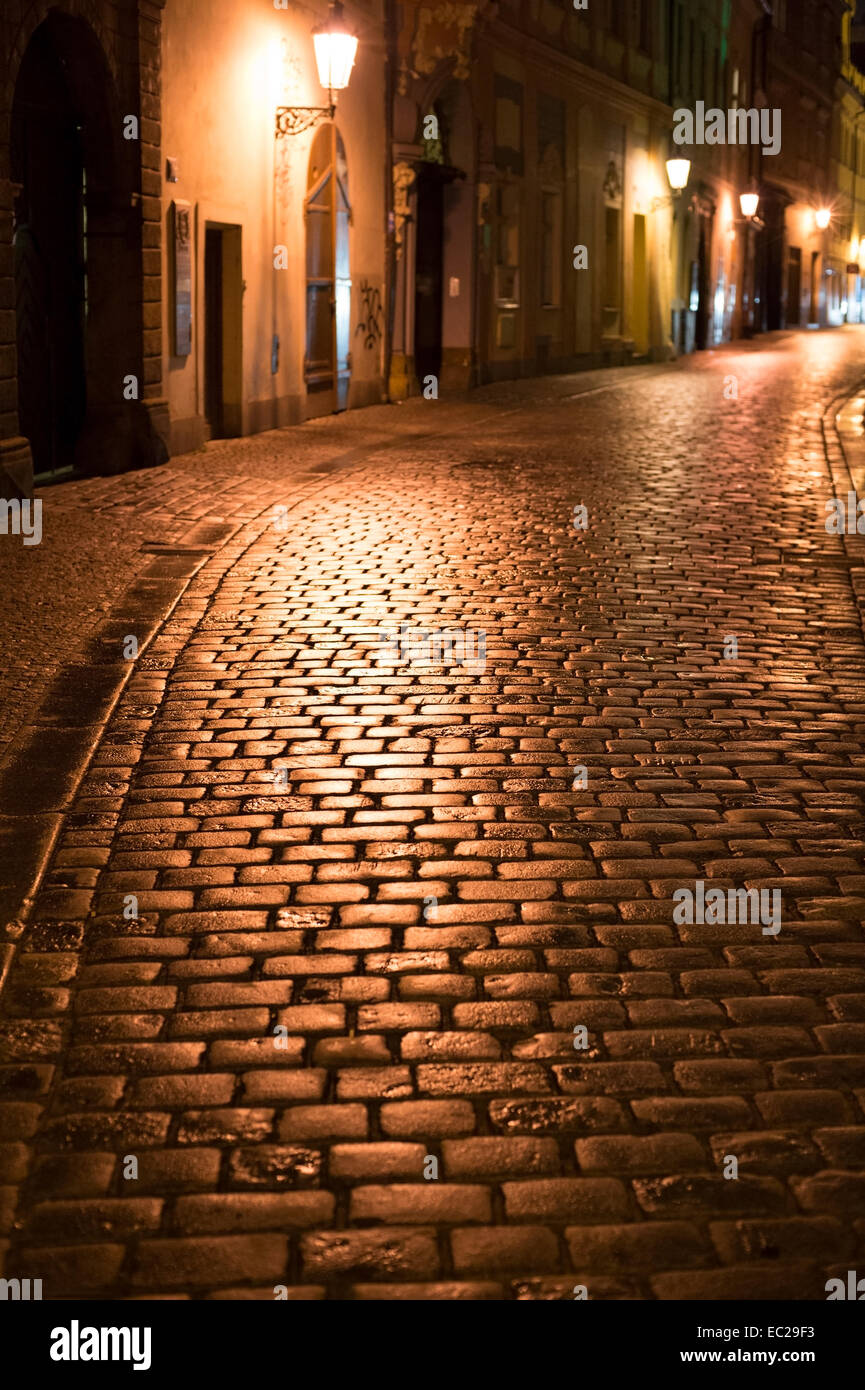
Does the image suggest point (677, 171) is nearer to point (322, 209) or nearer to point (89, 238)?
point (322, 209)

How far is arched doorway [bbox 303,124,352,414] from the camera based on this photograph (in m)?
20.0

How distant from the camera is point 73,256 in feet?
48.4

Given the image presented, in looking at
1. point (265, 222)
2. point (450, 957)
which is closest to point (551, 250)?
point (265, 222)

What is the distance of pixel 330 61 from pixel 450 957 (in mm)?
15404

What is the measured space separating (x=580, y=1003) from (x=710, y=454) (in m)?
13.1

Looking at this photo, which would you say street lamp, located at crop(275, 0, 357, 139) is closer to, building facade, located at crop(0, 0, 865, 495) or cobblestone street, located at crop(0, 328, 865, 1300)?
building facade, located at crop(0, 0, 865, 495)

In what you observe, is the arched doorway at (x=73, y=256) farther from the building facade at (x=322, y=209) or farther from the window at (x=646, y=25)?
the window at (x=646, y=25)

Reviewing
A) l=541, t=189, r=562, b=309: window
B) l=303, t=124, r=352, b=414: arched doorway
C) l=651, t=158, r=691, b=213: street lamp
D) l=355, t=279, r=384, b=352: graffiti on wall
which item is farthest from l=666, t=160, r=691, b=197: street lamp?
l=303, t=124, r=352, b=414: arched doorway

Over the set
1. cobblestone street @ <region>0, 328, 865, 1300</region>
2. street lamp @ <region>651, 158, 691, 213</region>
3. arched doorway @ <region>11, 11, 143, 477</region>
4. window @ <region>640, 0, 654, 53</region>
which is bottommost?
cobblestone street @ <region>0, 328, 865, 1300</region>

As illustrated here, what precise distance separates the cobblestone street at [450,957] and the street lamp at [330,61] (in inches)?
384

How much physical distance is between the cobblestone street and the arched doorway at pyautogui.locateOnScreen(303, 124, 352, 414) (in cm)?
1071
